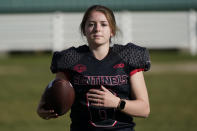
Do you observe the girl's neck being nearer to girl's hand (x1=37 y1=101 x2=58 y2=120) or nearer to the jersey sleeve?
the jersey sleeve

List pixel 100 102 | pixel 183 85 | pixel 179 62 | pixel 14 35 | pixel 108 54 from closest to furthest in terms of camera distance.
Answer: pixel 100 102
pixel 108 54
pixel 183 85
pixel 179 62
pixel 14 35

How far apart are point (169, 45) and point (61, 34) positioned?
551 centimetres

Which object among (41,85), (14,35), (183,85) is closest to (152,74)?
(183,85)

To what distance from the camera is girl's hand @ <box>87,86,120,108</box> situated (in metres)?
3.06

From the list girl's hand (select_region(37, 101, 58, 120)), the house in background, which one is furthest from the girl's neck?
the house in background

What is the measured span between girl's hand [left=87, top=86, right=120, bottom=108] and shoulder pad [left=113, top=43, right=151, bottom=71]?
0.98 ft

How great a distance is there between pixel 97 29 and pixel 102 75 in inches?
12.6

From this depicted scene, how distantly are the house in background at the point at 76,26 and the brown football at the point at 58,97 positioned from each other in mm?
20225

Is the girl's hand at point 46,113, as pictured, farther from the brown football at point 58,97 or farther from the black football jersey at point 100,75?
the black football jersey at point 100,75

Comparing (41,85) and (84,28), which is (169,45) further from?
(84,28)

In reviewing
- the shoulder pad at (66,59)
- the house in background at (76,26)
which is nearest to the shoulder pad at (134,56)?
the shoulder pad at (66,59)

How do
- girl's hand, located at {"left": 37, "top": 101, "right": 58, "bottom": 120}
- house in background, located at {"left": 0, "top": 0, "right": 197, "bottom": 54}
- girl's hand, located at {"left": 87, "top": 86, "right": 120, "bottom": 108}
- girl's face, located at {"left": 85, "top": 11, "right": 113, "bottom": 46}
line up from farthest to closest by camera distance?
house in background, located at {"left": 0, "top": 0, "right": 197, "bottom": 54} < girl's hand, located at {"left": 37, "top": 101, "right": 58, "bottom": 120} < girl's face, located at {"left": 85, "top": 11, "right": 113, "bottom": 46} < girl's hand, located at {"left": 87, "top": 86, "right": 120, "bottom": 108}

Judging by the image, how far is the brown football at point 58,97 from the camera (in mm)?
3250

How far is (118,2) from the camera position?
79.8ft
